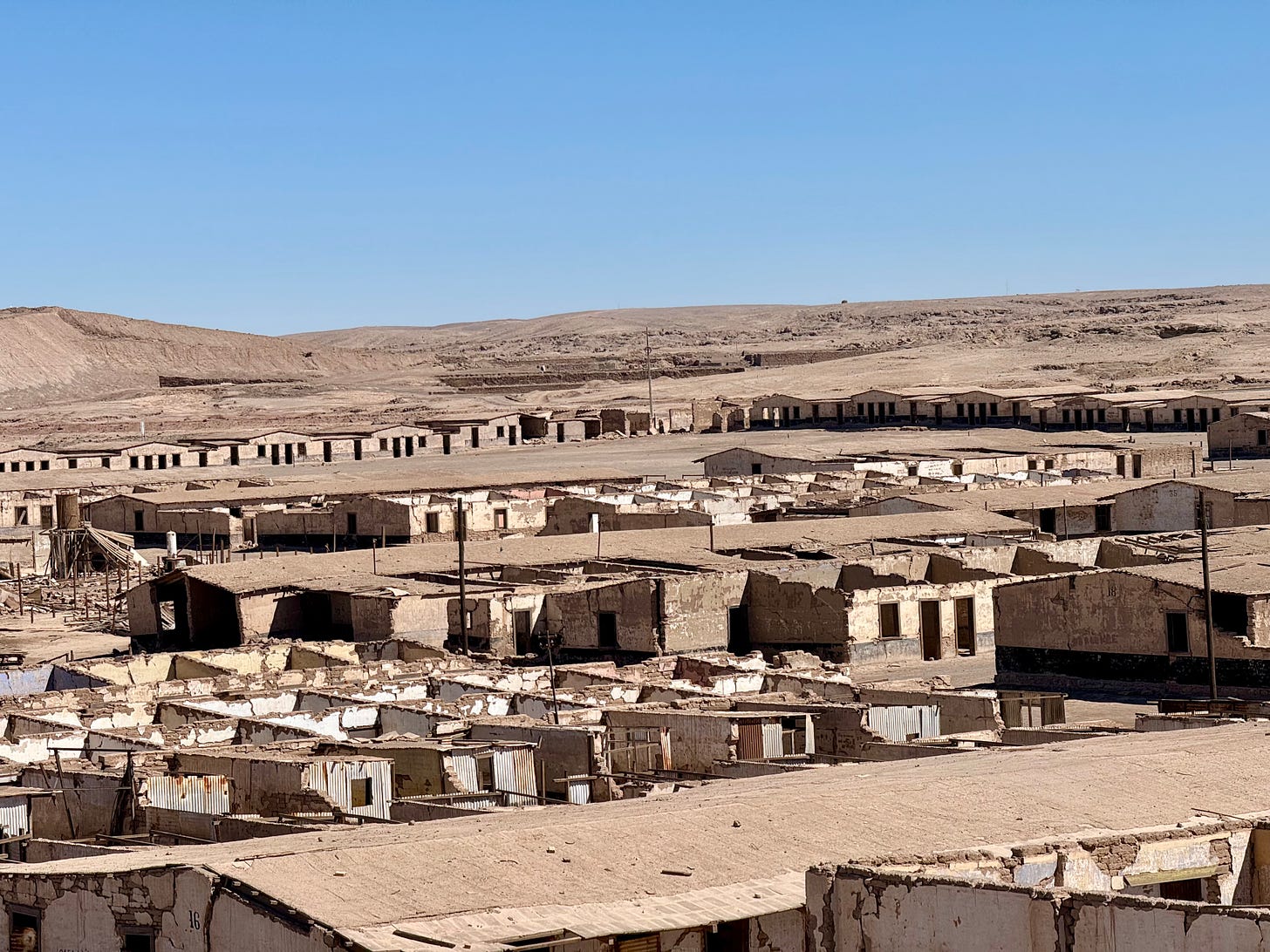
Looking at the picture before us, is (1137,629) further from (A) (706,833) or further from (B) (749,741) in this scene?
(A) (706,833)

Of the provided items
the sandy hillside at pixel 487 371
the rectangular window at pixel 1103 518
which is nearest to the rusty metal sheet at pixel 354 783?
the rectangular window at pixel 1103 518

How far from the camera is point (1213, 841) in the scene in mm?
12977

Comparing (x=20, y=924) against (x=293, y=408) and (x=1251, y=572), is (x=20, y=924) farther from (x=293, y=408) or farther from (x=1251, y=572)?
(x=293, y=408)

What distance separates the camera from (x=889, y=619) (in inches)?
1221

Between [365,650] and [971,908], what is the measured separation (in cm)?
1980

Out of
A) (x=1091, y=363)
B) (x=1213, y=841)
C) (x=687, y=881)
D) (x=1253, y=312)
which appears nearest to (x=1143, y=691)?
(x=1213, y=841)

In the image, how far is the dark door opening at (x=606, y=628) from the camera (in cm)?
3141

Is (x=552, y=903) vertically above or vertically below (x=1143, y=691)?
above

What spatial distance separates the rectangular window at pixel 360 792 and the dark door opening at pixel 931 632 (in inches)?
598

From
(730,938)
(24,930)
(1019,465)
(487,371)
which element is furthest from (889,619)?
(487,371)

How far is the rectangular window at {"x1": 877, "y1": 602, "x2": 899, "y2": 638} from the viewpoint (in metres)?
30.9

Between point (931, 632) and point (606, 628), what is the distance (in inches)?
192

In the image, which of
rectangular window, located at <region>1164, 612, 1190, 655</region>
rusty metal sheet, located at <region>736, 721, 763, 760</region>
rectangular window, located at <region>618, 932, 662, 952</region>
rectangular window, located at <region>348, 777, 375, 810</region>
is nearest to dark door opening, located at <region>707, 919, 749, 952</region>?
rectangular window, located at <region>618, 932, 662, 952</region>

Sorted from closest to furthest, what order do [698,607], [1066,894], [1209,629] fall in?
[1066,894] → [1209,629] → [698,607]
